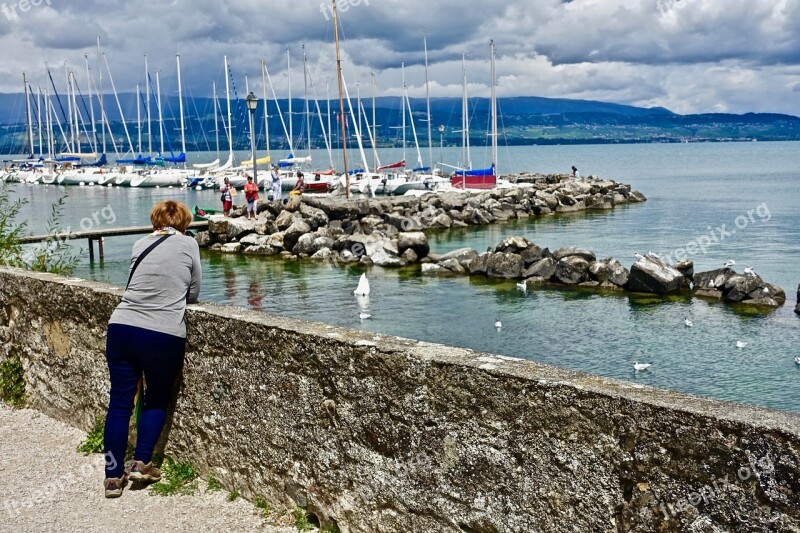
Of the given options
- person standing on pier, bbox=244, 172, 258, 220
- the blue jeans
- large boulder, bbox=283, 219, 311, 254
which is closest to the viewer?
the blue jeans

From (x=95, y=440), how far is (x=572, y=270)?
19043mm

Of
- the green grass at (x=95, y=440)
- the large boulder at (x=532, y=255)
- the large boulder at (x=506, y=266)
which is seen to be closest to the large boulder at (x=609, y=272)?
the large boulder at (x=532, y=255)

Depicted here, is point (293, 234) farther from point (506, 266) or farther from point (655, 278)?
point (655, 278)

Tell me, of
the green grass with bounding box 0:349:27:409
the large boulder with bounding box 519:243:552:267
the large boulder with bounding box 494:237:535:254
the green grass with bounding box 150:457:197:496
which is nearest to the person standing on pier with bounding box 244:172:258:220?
the large boulder with bounding box 494:237:535:254

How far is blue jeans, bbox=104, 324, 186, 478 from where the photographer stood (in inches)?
189

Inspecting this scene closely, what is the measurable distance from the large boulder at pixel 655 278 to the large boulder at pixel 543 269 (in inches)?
97.0

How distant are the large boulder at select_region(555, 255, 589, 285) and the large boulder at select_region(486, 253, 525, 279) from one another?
4.10 feet

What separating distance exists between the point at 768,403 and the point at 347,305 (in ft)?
35.8

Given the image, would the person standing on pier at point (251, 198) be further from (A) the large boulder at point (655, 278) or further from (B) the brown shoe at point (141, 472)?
(B) the brown shoe at point (141, 472)

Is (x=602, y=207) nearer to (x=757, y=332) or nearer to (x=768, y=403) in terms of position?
(x=757, y=332)

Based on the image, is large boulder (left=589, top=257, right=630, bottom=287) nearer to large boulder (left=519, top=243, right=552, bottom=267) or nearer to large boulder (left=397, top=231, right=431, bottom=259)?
large boulder (left=519, top=243, right=552, bottom=267)

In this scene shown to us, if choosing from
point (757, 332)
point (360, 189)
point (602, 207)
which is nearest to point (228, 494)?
point (757, 332)

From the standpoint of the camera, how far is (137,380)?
499cm

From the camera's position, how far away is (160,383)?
16.4 feet
